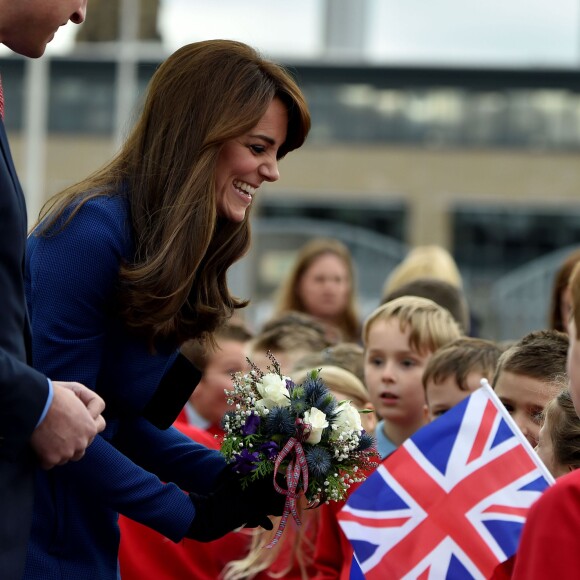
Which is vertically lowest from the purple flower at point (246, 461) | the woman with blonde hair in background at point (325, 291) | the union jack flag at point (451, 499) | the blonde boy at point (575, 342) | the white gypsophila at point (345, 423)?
the woman with blonde hair in background at point (325, 291)

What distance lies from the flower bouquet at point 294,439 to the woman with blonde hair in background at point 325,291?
550 centimetres

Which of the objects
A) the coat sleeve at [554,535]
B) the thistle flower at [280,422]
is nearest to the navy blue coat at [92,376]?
the thistle flower at [280,422]

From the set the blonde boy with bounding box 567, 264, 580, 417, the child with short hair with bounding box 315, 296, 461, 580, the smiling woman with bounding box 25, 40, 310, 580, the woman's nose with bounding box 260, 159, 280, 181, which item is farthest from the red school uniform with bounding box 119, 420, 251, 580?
the blonde boy with bounding box 567, 264, 580, 417

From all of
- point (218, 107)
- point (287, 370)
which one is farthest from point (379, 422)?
point (218, 107)

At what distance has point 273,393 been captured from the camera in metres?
3.48

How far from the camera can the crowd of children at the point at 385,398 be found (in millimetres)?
4434

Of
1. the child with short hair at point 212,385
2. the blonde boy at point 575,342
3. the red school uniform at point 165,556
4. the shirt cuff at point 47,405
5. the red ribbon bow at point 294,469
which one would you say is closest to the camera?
the blonde boy at point 575,342

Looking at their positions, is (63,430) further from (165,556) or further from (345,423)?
(165,556)

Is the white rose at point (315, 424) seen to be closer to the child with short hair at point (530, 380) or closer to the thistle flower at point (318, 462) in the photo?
the thistle flower at point (318, 462)

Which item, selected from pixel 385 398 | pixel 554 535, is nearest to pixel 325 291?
pixel 385 398

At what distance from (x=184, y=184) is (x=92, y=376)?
557mm

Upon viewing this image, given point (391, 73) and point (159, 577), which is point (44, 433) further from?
point (391, 73)

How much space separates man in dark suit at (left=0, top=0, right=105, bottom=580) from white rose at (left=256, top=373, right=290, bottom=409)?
0.71m

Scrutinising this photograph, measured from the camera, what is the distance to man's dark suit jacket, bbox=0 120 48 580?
266 centimetres
